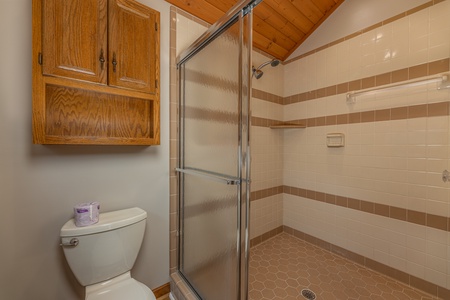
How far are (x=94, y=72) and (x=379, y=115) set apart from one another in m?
2.16

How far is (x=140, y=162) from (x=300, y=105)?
1851 mm

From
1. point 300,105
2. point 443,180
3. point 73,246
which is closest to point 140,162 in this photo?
point 73,246

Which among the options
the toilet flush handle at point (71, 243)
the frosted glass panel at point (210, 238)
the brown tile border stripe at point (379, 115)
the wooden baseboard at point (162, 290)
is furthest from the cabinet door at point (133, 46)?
the wooden baseboard at point (162, 290)

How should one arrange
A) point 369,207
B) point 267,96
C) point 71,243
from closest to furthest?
1. point 71,243
2. point 369,207
3. point 267,96

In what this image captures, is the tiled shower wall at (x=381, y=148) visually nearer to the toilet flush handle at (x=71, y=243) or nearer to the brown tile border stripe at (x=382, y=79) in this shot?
the brown tile border stripe at (x=382, y=79)

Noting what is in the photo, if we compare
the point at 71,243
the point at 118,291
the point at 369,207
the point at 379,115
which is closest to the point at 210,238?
the point at 118,291

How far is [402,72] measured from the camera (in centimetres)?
151

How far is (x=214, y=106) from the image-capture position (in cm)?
111

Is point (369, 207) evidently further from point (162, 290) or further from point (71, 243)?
point (71, 243)

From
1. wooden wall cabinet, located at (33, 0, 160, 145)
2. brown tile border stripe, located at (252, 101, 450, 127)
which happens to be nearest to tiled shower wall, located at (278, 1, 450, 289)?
brown tile border stripe, located at (252, 101, 450, 127)

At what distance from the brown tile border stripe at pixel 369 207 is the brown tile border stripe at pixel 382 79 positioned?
1.06 meters

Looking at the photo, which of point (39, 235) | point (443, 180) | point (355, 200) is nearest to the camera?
point (39, 235)

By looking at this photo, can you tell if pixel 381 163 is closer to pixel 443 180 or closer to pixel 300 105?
pixel 443 180

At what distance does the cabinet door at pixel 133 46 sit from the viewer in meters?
1.10
